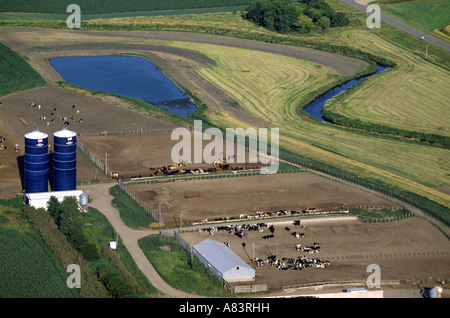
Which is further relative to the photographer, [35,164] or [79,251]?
[35,164]

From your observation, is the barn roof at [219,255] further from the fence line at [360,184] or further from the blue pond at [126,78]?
the blue pond at [126,78]

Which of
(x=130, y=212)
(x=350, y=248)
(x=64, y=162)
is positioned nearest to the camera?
(x=350, y=248)

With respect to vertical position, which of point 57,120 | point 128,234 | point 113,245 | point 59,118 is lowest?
point 128,234

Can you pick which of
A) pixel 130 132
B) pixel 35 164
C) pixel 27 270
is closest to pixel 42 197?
pixel 35 164

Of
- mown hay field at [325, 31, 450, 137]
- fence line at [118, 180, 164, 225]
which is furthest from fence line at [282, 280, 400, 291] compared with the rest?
mown hay field at [325, 31, 450, 137]

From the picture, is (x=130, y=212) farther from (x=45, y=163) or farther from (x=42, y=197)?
(x=45, y=163)

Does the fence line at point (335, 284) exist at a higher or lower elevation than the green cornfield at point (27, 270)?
lower

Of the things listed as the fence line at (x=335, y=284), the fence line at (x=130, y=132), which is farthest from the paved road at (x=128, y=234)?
the fence line at (x=130, y=132)

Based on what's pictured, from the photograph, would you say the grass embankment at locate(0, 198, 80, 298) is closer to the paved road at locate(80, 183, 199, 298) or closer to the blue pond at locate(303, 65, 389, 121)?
the paved road at locate(80, 183, 199, 298)
